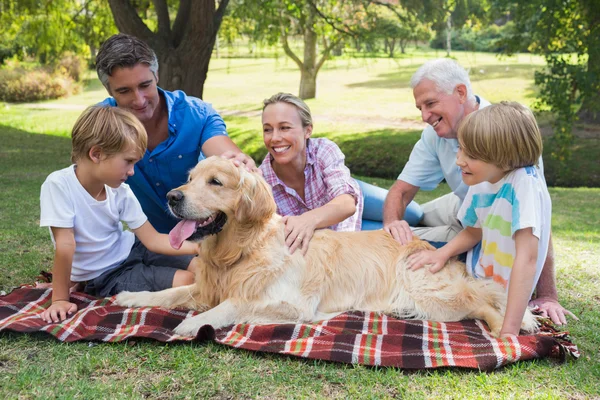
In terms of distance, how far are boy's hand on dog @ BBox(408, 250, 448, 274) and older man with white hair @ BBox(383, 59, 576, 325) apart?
8.0 inches

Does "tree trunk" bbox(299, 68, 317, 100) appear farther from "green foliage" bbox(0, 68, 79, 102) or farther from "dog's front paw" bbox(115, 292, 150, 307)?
"dog's front paw" bbox(115, 292, 150, 307)

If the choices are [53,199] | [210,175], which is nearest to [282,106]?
[210,175]

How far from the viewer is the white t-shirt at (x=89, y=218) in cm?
377

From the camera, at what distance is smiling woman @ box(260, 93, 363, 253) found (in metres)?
4.02

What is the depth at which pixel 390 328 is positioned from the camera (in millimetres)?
3557

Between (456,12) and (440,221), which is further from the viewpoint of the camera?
(456,12)

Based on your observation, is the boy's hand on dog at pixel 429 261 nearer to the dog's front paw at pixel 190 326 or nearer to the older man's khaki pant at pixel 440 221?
the older man's khaki pant at pixel 440 221

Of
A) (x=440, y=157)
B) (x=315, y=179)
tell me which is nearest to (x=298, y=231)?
(x=315, y=179)

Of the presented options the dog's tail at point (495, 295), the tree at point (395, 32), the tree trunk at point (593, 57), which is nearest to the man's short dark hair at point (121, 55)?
the dog's tail at point (495, 295)

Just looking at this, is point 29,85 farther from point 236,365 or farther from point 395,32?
point 236,365

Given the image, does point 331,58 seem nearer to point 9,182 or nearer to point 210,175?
point 9,182

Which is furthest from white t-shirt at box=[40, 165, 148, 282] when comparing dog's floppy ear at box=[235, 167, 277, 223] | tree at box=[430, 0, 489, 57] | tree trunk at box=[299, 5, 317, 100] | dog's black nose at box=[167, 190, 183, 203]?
tree trunk at box=[299, 5, 317, 100]

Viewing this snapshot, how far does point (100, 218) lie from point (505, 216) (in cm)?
264

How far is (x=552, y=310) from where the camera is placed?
387 cm
